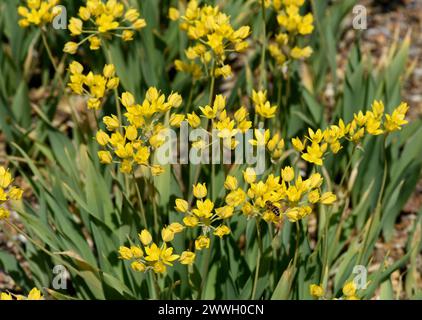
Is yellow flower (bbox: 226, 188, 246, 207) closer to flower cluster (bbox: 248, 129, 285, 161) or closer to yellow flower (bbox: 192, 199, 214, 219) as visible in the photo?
yellow flower (bbox: 192, 199, 214, 219)

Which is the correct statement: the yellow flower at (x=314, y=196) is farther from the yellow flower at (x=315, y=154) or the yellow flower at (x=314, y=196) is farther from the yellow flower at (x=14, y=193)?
the yellow flower at (x=14, y=193)

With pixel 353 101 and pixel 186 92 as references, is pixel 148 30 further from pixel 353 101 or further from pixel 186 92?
pixel 353 101

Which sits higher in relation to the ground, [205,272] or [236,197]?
[236,197]

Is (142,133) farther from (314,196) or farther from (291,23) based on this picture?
(291,23)

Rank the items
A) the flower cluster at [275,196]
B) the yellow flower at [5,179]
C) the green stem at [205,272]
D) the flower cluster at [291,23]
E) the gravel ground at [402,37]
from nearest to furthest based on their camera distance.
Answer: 1. the flower cluster at [275,196]
2. the yellow flower at [5,179]
3. the green stem at [205,272]
4. the flower cluster at [291,23]
5. the gravel ground at [402,37]

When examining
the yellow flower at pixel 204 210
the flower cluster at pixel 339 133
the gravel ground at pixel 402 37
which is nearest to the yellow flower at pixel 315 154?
the flower cluster at pixel 339 133

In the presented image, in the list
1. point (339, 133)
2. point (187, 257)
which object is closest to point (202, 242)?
point (187, 257)

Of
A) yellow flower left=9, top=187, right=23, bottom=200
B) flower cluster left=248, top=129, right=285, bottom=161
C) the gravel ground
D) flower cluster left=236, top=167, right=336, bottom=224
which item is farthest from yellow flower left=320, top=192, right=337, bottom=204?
the gravel ground

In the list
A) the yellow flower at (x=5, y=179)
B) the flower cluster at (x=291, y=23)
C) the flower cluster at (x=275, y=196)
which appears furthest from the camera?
the flower cluster at (x=291, y=23)

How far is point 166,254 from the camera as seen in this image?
1685 millimetres

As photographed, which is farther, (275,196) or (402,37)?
(402,37)

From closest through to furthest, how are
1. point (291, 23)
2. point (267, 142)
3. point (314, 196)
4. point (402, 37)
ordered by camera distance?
point (314, 196) < point (267, 142) < point (291, 23) < point (402, 37)
